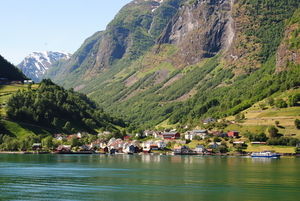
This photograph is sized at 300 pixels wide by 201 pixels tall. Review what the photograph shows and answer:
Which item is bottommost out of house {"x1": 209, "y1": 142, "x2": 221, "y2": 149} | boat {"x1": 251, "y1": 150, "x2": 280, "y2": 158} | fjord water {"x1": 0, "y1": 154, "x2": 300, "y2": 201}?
fjord water {"x1": 0, "y1": 154, "x2": 300, "y2": 201}

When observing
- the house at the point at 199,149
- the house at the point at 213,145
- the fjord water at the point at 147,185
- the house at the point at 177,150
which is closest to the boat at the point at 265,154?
the house at the point at 213,145

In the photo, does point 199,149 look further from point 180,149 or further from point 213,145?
point 180,149

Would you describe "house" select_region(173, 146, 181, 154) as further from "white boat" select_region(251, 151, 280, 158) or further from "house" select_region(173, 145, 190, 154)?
"white boat" select_region(251, 151, 280, 158)

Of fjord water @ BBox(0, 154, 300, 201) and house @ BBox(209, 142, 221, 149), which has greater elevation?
house @ BBox(209, 142, 221, 149)

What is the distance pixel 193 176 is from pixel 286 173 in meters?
24.0

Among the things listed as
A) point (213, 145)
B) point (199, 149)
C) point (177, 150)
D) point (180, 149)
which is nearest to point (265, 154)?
point (213, 145)

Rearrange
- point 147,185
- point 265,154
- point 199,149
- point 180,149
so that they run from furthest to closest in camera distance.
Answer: point 180,149 < point 199,149 < point 265,154 < point 147,185

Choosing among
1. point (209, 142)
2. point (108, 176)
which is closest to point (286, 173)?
point (108, 176)

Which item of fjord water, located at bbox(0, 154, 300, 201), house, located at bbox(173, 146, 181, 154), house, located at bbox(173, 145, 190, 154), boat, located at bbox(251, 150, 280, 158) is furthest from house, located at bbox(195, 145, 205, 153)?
fjord water, located at bbox(0, 154, 300, 201)

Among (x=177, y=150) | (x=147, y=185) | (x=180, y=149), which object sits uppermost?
(x=180, y=149)

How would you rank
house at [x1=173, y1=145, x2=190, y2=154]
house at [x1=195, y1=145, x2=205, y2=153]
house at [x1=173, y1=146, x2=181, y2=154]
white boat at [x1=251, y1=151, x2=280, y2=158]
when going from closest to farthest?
white boat at [x1=251, y1=151, x2=280, y2=158] → house at [x1=195, y1=145, x2=205, y2=153] → house at [x1=173, y1=146, x2=181, y2=154] → house at [x1=173, y1=145, x2=190, y2=154]

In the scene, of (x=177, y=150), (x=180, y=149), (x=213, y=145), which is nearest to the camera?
(x=213, y=145)

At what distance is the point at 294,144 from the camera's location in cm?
18050

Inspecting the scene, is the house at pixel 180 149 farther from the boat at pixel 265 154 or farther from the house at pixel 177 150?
the boat at pixel 265 154
